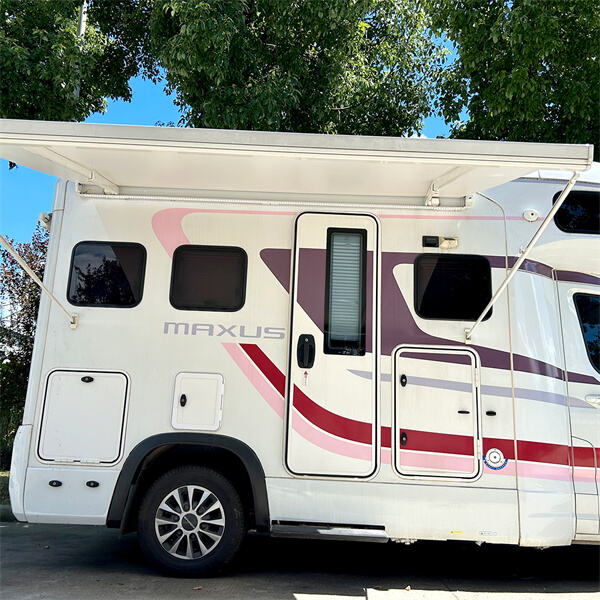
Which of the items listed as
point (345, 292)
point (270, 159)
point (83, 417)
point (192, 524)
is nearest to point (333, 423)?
point (345, 292)

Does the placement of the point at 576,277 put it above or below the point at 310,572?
above

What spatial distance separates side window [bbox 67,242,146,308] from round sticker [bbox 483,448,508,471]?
9.39 ft

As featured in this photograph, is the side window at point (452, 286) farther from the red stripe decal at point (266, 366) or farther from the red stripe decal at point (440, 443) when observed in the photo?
the red stripe decal at point (266, 366)

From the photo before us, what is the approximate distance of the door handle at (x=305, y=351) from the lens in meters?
4.70

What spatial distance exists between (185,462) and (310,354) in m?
1.26

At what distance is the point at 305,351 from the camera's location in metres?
4.71

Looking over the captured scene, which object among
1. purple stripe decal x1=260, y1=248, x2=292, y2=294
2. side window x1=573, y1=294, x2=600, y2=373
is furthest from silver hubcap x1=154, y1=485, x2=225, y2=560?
side window x1=573, y1=294, x2=600, y2=373

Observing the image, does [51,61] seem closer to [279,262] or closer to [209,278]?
[209,278]

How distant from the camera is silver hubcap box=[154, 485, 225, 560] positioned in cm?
462

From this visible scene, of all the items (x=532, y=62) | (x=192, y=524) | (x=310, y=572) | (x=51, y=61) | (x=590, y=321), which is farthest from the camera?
(x=51, y=61)

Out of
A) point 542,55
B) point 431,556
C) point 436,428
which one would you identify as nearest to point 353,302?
point 436,428

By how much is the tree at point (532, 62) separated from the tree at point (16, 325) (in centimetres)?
643

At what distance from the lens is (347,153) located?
4.09m

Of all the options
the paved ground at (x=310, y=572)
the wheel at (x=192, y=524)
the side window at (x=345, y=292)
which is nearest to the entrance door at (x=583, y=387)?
the paved ground at (x=310, y=572)
